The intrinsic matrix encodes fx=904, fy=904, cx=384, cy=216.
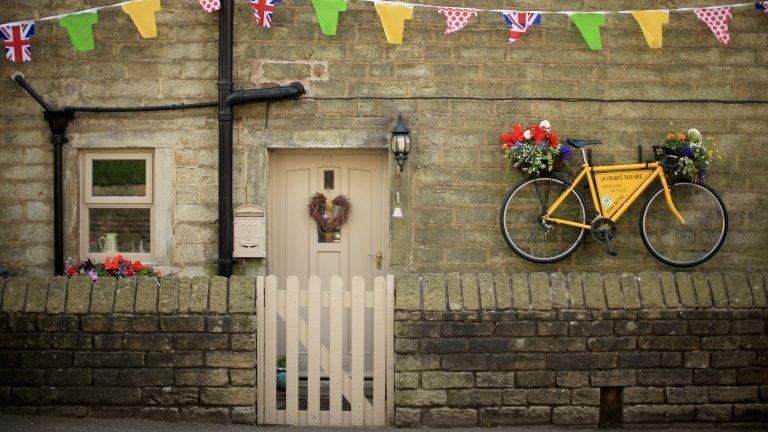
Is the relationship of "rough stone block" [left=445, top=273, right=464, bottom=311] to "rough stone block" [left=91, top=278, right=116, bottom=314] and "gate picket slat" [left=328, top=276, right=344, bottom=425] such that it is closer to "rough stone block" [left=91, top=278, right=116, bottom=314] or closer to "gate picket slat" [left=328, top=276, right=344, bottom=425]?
"gate picket slat" [left=328, top=276, right=344, bottom=425]

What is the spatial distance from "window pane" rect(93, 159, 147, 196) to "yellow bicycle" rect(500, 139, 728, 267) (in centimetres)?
357

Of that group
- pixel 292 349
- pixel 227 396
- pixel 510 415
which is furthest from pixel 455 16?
pixel 227 396

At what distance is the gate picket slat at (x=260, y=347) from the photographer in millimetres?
6199

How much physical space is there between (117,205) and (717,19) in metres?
5.94

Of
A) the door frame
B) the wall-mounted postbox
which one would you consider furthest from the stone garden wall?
the door frame

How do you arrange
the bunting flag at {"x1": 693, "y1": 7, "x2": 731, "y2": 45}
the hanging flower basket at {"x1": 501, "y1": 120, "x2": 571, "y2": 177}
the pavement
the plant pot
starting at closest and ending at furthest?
the pavement → the plant pot → the bunting flag at {"x1": 693, "y1": 7, "x2": 731, "y2": 45} → the hanging flower basket at {"x1": 501, "y1": 120, "x2": 571, "y2": 177}

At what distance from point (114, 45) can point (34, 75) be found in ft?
2.76

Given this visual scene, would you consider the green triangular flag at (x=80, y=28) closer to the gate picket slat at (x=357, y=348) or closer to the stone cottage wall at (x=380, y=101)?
the stone cottage wall at (x=380, y=101)

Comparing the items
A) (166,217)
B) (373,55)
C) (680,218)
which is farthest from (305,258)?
(680,218)

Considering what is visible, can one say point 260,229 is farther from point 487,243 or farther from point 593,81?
point 593,81

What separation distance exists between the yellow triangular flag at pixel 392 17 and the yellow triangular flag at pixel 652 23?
2.09m

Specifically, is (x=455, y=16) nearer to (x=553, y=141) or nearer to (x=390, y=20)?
(x=390, y=20)

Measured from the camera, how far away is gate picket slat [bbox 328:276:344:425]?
620cm

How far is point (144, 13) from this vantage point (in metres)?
8.12
